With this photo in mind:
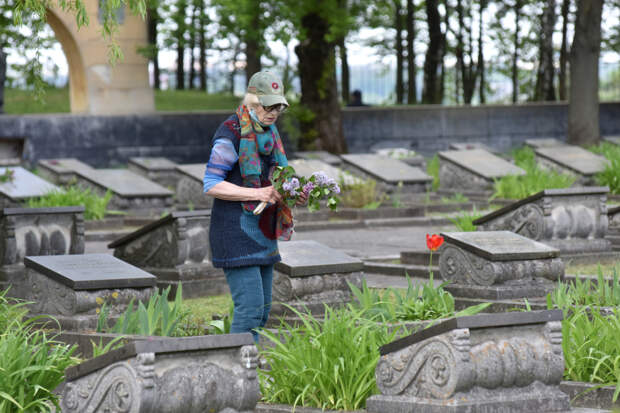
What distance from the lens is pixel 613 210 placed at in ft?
44.3

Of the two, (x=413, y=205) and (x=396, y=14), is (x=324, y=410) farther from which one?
(x=396, y=14)

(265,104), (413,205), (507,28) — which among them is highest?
(507,28)

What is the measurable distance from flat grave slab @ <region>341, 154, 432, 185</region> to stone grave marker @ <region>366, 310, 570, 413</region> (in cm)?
1440

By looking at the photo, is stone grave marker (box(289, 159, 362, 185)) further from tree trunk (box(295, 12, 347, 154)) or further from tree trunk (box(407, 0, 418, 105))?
tree trunk (box(407, 0, 418, 105))

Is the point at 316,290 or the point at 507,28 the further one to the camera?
the point at 507,28

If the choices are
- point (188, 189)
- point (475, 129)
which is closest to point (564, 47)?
point (475, 129)

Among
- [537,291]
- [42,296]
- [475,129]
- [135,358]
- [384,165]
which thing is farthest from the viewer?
[475,129]

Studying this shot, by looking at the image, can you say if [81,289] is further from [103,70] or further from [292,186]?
[103,70]

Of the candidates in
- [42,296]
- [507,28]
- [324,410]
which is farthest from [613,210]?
[507,28]

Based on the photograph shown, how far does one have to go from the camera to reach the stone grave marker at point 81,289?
311 inches

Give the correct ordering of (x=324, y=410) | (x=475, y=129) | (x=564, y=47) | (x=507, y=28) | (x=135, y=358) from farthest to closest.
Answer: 1. (x=507, y=28)
2. (x=564, y=47)
3. (x=475, y=129)
4. (x=324, y=410)
5. (x=135, y=358)

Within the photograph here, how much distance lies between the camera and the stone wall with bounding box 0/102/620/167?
24.1 meters

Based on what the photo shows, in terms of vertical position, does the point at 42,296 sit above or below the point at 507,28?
below

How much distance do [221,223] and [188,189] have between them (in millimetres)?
13612
